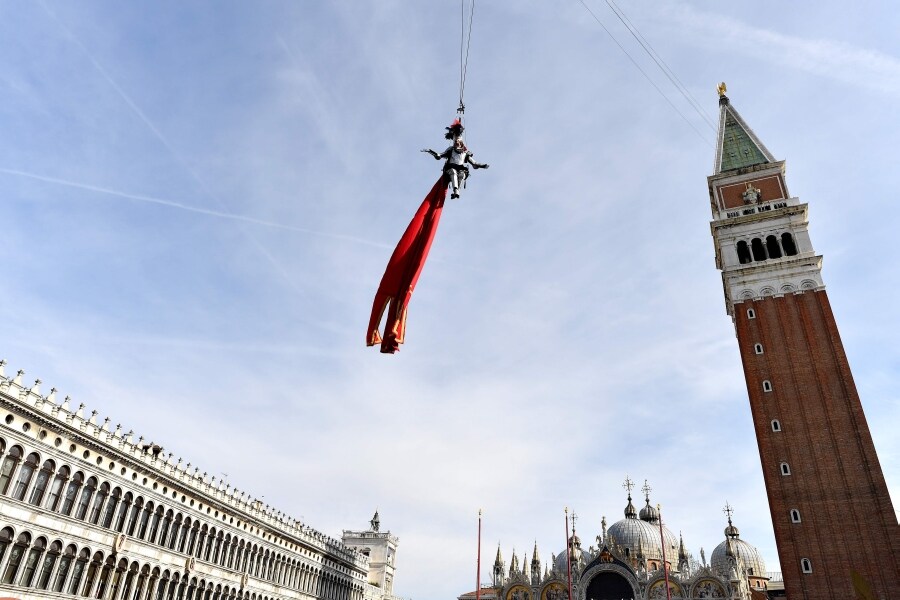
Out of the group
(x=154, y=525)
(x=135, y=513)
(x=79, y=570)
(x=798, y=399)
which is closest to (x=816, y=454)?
(x=798, y=399)

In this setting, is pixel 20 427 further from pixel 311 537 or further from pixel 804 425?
pixel 804 425

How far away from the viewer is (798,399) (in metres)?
51.0

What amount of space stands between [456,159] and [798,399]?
145 feet

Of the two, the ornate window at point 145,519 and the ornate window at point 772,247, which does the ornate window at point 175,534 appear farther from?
the ornate window at point 772,247

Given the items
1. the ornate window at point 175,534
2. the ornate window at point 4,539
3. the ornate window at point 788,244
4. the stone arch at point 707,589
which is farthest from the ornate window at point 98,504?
the ornate window at point 788,244

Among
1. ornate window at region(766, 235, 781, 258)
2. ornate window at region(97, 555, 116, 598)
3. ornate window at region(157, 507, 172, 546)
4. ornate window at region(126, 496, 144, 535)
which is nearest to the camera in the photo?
ornate window at region(97, 555, 116, 598)

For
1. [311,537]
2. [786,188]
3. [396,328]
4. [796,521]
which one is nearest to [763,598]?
[796,521]

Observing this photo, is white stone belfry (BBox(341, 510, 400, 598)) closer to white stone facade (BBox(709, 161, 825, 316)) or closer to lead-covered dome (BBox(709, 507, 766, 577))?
lead-covered dome (BBox(709, 507, 766, 577))

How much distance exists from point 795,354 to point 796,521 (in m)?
13.7

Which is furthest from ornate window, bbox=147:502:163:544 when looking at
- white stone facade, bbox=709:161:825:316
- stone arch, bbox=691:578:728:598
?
white stone facade, bbox=709:161:825:316

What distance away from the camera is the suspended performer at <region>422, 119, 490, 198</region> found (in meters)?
18.6

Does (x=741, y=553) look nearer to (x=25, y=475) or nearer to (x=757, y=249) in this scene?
(x=757, y=249)

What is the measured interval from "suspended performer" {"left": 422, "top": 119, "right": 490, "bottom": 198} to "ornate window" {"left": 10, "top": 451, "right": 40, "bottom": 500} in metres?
28.7

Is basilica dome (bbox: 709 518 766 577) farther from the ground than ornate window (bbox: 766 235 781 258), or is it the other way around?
ornate window (bbox: 766 235 781 258)
